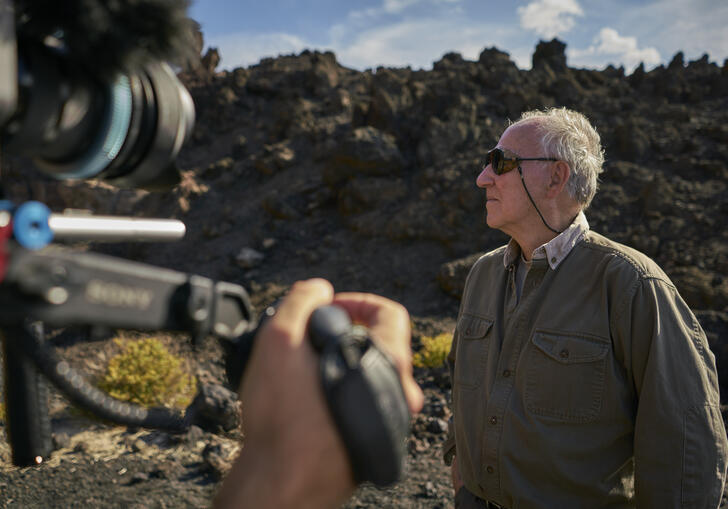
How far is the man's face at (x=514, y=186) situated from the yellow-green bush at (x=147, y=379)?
15.9 feet

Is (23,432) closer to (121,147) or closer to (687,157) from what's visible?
(121,147)

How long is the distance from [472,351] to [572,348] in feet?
1.84

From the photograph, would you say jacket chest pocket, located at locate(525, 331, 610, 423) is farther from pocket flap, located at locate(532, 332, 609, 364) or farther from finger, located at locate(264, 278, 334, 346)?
finger, located at locate(264, 278, 334, 346)

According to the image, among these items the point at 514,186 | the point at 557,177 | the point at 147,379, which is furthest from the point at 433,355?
the point at 557,177

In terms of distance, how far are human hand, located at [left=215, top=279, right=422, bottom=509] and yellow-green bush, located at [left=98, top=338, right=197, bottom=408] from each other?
5.89 meters

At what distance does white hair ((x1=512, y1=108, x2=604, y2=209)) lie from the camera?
270 cm

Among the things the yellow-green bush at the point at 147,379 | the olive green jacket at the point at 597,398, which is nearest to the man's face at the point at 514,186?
the olive green jacket at the point at 597,398

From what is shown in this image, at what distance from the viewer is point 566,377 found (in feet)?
7.16

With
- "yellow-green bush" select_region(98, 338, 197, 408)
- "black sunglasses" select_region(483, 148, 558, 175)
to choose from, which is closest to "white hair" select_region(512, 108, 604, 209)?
"black sunglasses" select_region(483, 148, 558, 175)

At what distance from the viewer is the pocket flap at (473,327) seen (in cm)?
259

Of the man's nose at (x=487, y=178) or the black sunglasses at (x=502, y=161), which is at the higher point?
the black sunglasses at (x=502, y=161)

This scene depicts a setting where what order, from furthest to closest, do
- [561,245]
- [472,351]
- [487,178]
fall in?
[487,178], [472,351], [561,245]

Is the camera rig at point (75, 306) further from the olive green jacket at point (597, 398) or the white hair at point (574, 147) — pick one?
the white hair at point (574, 147)

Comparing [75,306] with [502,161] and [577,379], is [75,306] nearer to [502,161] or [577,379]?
[577,379]
